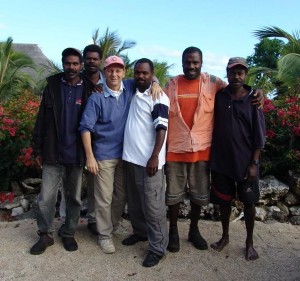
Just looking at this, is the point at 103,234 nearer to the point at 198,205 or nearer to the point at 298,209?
the point at 198,205

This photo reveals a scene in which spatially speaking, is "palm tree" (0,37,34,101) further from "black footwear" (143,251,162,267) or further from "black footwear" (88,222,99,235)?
"black footwear" (143,251,162,267)

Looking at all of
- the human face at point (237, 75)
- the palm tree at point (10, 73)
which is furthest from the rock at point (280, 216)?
the palm tree at point (10, 73)

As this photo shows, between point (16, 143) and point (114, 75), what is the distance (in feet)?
7.51

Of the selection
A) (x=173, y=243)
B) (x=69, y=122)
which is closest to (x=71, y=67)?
(x=69, y=122)

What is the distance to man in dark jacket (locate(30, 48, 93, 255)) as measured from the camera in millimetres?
3838

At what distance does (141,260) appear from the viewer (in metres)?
3.96

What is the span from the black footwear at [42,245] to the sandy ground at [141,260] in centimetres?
5

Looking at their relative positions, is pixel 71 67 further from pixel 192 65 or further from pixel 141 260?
pixel 141 260

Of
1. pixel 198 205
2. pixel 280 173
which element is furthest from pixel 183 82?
pixel 280 173

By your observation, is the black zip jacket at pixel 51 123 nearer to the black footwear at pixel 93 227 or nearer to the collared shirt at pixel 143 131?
the collared shirt at pixel 143 131

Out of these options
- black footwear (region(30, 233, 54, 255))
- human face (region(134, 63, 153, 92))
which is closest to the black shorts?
human face (region(134, 63, 153, 92))

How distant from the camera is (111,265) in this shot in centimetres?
386

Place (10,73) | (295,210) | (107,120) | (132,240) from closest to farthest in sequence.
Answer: (107,120), (132,240), (295,210), (10,73)

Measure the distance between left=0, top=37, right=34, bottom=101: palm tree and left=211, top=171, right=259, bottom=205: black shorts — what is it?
1023 centimetres
